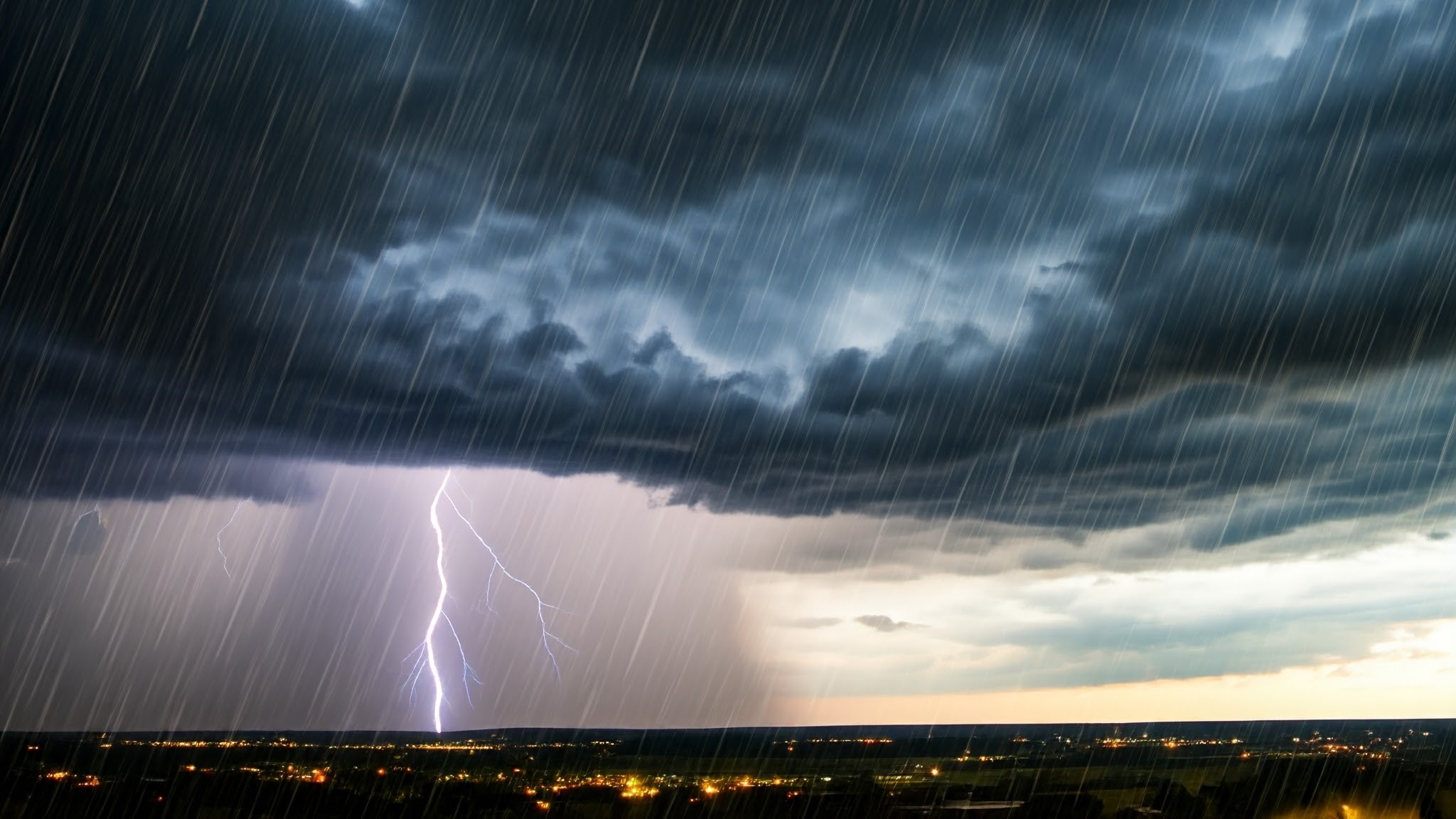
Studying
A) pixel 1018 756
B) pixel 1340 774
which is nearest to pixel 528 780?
pixel 1340 774

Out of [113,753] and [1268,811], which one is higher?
[1268,811]

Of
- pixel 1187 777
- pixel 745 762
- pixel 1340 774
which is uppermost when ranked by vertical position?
pixel 1340 774

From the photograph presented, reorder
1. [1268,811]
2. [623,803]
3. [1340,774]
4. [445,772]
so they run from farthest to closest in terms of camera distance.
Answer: [445,772] → [1340,774] → [623,803] → [1268,811]

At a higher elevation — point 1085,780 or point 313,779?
point 1085,780

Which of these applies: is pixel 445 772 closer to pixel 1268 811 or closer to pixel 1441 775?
pixel 1268 811

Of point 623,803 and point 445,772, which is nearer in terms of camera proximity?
point 623,803

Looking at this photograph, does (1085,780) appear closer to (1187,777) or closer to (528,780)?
(1187,777)

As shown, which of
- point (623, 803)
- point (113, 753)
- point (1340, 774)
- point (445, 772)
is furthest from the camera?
point (113, 753)

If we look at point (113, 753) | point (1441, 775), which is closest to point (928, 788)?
point (1441, 775)

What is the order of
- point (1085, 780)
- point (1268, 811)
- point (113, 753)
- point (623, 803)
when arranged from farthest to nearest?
point (113, 753), point (1085, 780), point (623, 803), point (1268, 811)
